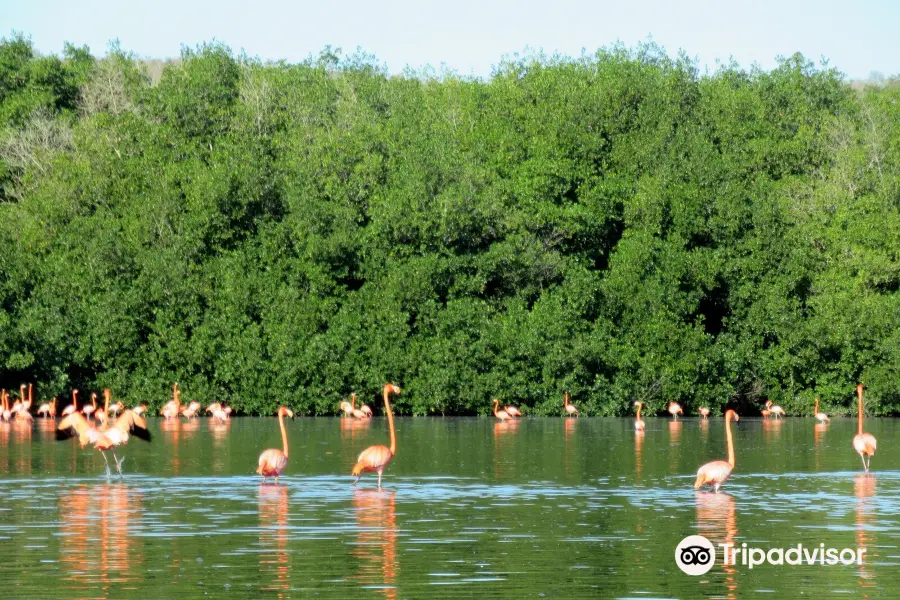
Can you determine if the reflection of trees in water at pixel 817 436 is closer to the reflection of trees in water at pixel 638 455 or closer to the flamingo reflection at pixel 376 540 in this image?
the reflection of trees in water at pixel 638 455

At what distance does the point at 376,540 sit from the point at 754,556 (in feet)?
15.1

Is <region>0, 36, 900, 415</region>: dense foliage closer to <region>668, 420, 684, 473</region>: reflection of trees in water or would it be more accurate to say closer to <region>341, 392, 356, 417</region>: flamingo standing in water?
<region>341, 392, 356, 417</region>: flamingo standing in water

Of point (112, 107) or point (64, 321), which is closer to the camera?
point (64, 321)

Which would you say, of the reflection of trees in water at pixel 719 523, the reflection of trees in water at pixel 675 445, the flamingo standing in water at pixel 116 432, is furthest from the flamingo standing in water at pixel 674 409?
the reflection of trees in water at pixel 719 523

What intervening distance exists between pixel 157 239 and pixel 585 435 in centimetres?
2557

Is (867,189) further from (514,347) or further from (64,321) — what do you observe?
(64,321)

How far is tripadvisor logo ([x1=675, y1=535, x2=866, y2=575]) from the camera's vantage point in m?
17.1

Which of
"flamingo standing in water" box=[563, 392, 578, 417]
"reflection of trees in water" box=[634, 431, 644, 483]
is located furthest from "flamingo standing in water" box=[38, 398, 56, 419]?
"reflection of trees in water" box=[634, 431, 644, 483]

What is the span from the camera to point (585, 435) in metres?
43.3

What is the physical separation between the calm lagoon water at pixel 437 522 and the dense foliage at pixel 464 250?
20.3m

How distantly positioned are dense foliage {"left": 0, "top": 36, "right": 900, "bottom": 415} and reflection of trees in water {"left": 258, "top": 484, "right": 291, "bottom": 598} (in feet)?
104

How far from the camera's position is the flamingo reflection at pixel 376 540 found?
52.4ft

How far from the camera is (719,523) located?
20.8 metres

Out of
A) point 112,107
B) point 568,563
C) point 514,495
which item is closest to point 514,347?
point 112,107
